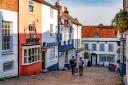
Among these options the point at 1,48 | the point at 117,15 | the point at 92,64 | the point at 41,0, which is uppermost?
the point at 41,0

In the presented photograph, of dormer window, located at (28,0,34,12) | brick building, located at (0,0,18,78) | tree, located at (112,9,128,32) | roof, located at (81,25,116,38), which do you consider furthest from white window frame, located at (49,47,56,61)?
roof, located at (81,25,116,38)

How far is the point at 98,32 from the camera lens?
68625mm

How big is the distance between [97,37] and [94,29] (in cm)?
261

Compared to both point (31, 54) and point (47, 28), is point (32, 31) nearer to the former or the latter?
point (31, 54)

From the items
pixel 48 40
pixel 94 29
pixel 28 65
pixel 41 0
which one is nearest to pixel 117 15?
pixel 28 65

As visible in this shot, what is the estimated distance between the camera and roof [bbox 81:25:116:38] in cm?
6703

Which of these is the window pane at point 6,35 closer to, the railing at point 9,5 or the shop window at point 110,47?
the railing at point 9,5

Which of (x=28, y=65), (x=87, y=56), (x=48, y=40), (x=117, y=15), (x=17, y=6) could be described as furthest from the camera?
(x=87, y=56)

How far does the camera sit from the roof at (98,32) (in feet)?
220

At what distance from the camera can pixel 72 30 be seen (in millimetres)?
49812

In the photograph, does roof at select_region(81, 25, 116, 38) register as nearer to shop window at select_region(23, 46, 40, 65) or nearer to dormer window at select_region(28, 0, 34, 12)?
shop window at select_region(23, 46, 40, 65)

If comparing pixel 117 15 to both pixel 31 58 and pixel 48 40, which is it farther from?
pixel 48 40

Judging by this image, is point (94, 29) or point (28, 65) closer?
point (28, 65)

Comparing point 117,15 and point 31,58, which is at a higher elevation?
point 117,15
